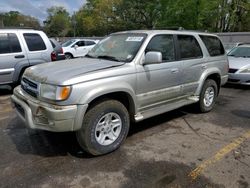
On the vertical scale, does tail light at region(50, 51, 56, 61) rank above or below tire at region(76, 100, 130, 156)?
above

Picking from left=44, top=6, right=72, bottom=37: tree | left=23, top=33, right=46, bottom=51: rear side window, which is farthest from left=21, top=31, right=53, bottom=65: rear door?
left=44, top=6, right=72, bottom=37: tree

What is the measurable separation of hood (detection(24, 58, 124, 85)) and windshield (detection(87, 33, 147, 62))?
0.23 m

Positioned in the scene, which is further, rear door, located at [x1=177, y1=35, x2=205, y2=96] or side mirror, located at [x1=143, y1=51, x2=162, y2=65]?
rear door, located at [x1=177, y1=35, x2=205, y2=96]

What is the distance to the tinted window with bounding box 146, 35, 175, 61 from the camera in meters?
4.47

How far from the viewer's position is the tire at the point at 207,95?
5656 mm

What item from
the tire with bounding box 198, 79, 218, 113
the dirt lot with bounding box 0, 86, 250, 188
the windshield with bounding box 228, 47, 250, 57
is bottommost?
the dirt lot with bounding box 0, 86, 250, 188

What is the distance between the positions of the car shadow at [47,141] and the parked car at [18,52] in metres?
2.42

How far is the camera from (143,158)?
12.2 feet

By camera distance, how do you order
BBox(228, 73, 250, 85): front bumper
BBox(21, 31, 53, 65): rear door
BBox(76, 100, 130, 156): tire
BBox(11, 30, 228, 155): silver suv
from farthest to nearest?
BBox(228, 73, 250, 85): front bumper
BBox(21, 31, 53, 65): rear door
BBox(76, 100, 130, 156): tire
BBox(11, 30, 228, 155): silver suv

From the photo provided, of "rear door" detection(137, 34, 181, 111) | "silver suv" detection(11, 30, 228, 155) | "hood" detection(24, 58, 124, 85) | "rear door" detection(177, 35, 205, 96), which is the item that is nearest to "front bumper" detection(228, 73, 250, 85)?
"silver suv" detection(11, 30, 228, 155)

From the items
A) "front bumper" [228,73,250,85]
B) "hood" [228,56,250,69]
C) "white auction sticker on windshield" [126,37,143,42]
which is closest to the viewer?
"white auction sticker on windshield" [126,37,143,42]

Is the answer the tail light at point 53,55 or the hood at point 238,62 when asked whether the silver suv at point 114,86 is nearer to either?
the tail light at point 53,55

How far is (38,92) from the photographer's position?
3.53 meters

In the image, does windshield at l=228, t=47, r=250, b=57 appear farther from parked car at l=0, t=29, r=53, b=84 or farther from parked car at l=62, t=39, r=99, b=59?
parked car at l=62, t=39, r=99, b=59
